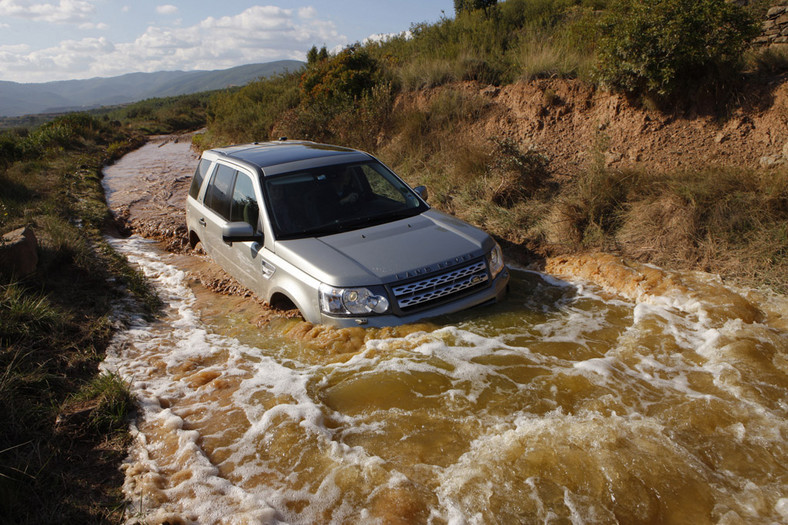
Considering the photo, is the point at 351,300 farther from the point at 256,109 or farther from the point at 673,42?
the point at 256,109

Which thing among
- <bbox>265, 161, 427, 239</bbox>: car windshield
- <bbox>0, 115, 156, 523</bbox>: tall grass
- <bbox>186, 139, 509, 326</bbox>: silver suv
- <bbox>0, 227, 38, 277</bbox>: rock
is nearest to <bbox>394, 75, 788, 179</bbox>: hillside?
<bbox>265, 161, 427, 239</bbox>: car windshield

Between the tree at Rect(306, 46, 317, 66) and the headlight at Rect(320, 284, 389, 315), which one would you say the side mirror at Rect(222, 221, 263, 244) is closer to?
the headlight at Rect(320, 284, 389, 315)

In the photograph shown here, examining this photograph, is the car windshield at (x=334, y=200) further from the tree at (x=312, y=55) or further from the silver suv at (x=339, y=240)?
the tree at (x=312, y=55)

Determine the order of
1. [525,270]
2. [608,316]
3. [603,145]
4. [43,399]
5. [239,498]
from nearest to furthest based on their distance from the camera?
[239,498] → [43,399] → [608,316] → [525,270] → [603,145]

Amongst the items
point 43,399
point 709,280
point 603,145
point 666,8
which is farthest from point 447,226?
point 666,8

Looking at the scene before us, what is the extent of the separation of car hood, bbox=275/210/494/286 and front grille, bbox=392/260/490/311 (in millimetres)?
83

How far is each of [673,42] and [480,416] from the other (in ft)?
22.0

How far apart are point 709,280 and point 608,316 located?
1.45m

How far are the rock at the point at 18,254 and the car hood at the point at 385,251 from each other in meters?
3.04

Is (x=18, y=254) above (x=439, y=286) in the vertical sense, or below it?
above

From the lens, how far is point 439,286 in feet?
14.5

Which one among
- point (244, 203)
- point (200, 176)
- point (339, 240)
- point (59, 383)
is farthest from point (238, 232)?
point (200, 176)

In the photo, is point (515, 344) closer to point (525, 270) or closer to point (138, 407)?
point (525, 270)

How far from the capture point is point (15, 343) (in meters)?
4.35
